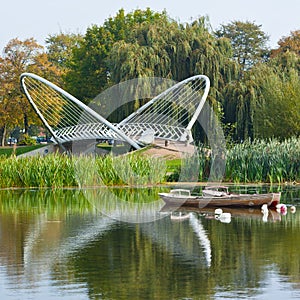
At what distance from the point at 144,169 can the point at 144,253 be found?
64.9 ft

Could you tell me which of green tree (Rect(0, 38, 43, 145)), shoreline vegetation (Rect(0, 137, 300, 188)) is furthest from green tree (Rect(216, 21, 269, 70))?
shoreline vegetation (Rect(0, 137, 300, 188))

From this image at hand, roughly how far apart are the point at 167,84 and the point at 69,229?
2784 centimetres

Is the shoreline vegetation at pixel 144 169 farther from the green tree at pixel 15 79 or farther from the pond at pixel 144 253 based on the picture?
the green tree at pixel 15 79

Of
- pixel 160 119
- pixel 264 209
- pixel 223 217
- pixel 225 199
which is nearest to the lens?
pixel 223 217

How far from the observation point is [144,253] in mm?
16953

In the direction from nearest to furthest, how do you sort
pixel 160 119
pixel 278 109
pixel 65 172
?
pixel 65 172
pixel 278 109
pixel 160 119

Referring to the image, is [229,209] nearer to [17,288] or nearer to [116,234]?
[116,234]

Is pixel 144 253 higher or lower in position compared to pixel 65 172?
lower

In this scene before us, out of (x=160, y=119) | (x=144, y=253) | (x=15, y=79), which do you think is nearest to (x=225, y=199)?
(x=144, y=253)

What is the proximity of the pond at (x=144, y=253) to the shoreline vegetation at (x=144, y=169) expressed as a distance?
314 inches

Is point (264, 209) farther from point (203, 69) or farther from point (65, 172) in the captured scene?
point (203, 69)

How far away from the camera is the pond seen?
1321cm

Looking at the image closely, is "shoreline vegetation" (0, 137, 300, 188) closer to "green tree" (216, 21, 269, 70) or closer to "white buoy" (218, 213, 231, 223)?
"white buoy" (218, 213, 231, 223)

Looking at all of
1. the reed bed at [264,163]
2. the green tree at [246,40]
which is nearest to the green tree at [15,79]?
the green tree at [246,40]
